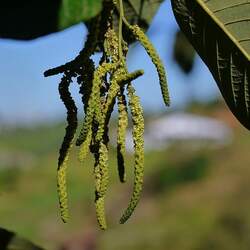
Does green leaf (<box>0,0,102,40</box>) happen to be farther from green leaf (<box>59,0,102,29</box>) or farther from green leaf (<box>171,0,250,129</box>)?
green leaf (<box>171,0,250,129</box>)

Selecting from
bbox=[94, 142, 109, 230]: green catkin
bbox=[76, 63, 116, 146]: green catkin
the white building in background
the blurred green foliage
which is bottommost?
the white building in background

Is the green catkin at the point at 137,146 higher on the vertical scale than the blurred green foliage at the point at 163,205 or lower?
higher

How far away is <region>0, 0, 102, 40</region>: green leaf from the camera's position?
630 mm

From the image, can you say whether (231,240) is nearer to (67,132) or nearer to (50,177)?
(67,132)

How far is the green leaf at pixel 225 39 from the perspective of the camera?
2.59 ft

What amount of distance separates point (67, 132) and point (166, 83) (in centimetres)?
13

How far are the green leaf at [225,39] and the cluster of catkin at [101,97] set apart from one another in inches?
2.1

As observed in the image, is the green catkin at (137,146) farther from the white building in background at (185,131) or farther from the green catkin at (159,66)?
the white building in background at (185,131)

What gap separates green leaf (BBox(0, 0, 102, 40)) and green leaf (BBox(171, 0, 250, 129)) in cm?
17

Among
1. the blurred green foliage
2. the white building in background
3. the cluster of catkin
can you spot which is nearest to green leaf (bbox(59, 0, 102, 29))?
the cluster of catkin

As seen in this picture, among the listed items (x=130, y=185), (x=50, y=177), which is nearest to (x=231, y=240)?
(x=130, y=185)

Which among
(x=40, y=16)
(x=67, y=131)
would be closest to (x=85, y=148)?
(x=67, y=131)

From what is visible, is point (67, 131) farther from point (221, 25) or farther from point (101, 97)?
point (221, 25)

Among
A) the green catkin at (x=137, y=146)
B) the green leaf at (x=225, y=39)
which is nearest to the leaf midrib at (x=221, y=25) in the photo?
the green leaf at (x=225, y=39)
